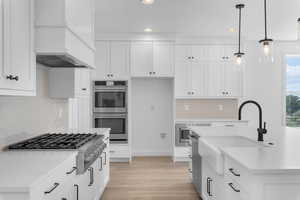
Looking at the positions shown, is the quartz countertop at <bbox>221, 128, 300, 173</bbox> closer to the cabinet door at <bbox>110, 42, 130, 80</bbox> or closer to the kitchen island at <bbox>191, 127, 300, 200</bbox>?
the kitchen island at <bbox>191, 127, 300, 200</bbox>

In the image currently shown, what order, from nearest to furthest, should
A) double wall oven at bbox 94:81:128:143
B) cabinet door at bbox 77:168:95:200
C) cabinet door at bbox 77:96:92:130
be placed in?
cabinet door at bbox 77:168:95:200 → cabinet door at bbox 77:96:92:130 → double wall oven at bbox 94:81:128:143

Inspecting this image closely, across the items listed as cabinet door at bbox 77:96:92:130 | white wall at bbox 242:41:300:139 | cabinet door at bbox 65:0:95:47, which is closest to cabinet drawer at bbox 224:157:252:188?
cabinet door at bbox 65:0:95:47

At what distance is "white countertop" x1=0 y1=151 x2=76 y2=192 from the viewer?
120 centimetres

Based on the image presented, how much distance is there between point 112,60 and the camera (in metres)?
5.43

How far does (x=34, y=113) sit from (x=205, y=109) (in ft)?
13.3

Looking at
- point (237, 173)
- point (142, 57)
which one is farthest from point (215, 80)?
point (237, 173)

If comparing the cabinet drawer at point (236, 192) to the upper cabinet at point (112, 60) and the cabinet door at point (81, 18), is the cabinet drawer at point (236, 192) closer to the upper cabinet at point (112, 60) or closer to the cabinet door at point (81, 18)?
the cabinet door at point (81, 18)

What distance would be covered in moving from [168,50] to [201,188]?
311 cm

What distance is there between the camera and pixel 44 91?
3014 mm

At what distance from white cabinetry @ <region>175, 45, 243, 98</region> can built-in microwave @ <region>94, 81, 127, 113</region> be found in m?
1.15

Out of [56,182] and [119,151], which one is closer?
[56,182]

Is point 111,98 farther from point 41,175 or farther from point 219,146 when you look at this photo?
point 41,175

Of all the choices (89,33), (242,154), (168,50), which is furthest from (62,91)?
(168,50)

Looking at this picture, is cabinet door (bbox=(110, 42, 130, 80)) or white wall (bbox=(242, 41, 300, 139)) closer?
cabinet door (bbox=(110, 42, 130, 80))
